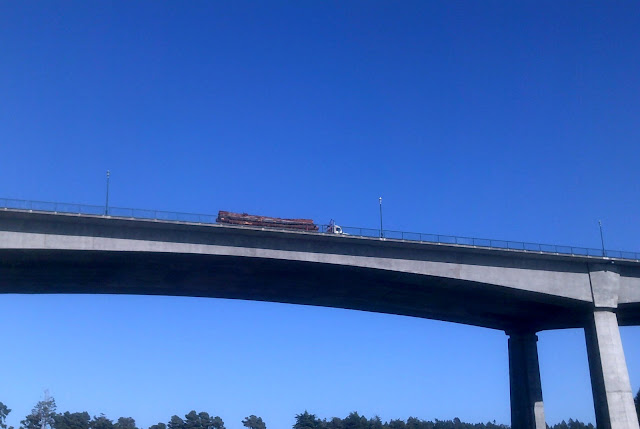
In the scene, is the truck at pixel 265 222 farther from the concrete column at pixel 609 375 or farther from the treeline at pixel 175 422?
the treeline at pixel 175 422

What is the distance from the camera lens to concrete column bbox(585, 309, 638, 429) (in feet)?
170

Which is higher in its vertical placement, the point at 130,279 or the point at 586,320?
the point at 130,279

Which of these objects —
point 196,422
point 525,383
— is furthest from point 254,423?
point 525,383

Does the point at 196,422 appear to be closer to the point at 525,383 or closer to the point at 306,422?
the point at 306,422

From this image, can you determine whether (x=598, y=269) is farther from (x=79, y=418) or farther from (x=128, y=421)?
(x=128, y=421)

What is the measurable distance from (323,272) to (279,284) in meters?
5.42

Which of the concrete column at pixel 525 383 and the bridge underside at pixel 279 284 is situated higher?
the bridge underside at pixel 279 284

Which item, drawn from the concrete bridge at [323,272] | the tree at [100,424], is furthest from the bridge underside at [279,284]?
the tree at [100,424]

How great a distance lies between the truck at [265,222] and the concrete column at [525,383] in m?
24.6

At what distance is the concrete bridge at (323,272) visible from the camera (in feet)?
157

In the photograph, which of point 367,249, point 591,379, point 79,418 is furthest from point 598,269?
point 79,418

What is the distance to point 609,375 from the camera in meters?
52.9

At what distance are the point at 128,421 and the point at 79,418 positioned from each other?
1836cm

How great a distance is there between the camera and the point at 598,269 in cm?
5678
